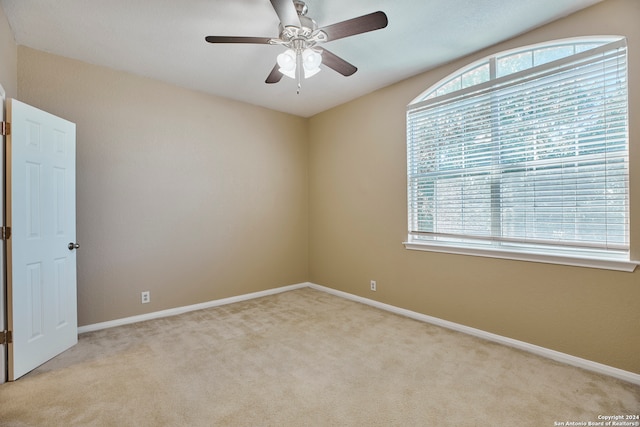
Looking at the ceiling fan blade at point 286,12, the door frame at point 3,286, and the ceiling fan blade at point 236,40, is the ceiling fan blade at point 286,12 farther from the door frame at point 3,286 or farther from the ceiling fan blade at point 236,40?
the door frame at point 3,286

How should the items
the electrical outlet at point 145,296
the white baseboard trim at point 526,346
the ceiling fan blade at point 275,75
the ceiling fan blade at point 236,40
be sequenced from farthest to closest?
the electrical outlet at point 145,296 < the ceiling fan blade at point 275,75 < the white baseboard trim at point 526,346 < the ceiling fan blade at point 236,40

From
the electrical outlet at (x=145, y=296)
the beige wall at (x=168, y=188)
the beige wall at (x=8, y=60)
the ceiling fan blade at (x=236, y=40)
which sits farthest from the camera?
the electrical outlet at (x=145, y=296)

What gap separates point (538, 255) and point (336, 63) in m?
2.28

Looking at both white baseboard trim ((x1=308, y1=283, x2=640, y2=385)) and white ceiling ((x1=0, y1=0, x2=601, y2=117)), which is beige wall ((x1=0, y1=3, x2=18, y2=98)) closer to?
white ceiling ((x1=0, y1=0, x2=601, y2=117))

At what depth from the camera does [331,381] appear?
216 centimetres

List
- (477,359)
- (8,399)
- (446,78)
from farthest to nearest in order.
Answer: (446,78)
(477,359)
(8,399)

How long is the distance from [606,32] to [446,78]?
1.22 meters

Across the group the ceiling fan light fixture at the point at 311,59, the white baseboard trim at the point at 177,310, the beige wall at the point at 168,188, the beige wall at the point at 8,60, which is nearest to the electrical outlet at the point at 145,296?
the beige wall at the point at 168,188

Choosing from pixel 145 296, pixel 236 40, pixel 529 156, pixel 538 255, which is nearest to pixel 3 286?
pixel 145 296

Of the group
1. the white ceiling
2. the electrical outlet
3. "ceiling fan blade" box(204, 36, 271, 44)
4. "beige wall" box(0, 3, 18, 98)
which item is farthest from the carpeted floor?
the white ceiling

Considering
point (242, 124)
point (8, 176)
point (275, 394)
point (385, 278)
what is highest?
point (242, 124)

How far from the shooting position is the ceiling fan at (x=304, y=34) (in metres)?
1.86

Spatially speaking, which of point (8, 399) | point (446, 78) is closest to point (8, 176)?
point (8, 399)

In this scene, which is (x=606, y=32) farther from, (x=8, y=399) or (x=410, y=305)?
(x=8, y=399)
